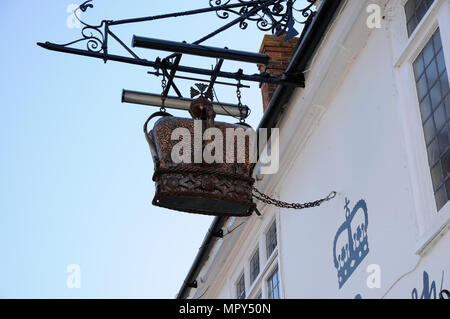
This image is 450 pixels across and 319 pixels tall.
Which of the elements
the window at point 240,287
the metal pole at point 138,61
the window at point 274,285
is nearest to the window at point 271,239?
the window at point 274,285

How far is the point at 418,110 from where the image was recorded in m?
8.08

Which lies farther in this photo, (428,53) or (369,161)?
(369,161)

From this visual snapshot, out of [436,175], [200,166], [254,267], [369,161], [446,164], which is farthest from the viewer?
[254,267]

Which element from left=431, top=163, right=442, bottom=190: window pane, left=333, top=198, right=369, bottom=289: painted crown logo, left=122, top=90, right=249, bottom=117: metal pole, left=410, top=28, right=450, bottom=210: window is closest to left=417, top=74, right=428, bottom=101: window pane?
left=410, top=28, right=450, bottom=210: window

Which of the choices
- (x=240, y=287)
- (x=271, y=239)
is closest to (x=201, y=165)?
(x=271, y=239)

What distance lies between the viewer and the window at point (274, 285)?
452 inches

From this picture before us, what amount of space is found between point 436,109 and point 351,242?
1.73 metres

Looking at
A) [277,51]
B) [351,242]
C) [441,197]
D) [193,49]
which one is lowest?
[441,197]

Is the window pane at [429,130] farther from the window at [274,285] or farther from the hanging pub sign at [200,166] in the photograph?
the window at [274,285]

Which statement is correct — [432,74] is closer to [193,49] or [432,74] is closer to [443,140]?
[443,140]

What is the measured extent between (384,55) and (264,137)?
266 centimetres

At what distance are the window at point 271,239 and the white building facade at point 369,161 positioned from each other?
0.77ft
